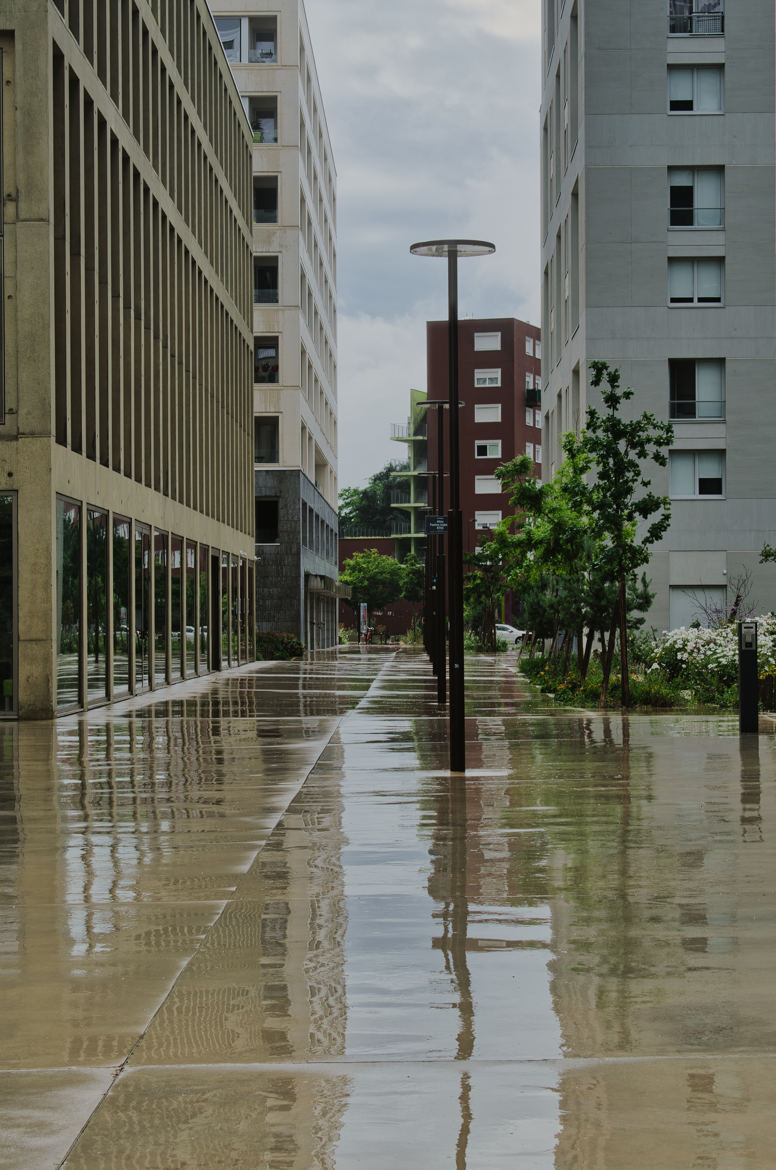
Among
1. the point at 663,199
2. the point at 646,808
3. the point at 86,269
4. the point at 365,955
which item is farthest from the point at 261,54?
the point at 365,955

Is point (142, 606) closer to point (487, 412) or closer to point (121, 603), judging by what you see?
point (121, 603)

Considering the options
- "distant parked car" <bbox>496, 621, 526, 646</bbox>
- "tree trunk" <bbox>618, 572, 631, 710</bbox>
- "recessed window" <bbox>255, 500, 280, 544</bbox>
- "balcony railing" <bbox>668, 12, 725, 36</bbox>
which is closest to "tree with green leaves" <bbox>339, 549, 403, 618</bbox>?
"distant parked car" <bbox>496, 621, 526, 646</bbox>

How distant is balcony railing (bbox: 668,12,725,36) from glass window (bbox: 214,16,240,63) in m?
27.2

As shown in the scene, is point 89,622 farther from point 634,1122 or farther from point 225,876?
point 634,1122

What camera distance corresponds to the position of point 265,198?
233 ft

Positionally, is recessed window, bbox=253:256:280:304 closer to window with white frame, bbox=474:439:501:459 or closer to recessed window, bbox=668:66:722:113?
recessed window, bbox=668:66:722:113

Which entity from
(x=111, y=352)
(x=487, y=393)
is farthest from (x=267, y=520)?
(x=487, y=393)

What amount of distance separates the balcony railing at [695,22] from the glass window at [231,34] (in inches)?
1071

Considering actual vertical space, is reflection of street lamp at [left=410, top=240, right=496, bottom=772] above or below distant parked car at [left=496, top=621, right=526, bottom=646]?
above

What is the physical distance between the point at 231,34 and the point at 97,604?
5028cm

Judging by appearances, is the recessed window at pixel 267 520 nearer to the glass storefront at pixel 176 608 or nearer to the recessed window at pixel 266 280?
the recessed window at pixel 266 280

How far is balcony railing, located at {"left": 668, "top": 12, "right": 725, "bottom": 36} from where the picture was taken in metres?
49.6

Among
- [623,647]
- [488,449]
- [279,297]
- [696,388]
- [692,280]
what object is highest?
[279,297]

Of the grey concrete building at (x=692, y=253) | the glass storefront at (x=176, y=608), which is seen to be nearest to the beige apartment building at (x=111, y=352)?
the glass storefront at (x=176, y=608)
